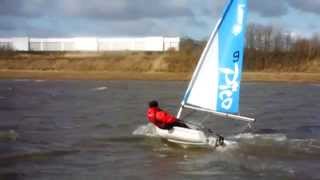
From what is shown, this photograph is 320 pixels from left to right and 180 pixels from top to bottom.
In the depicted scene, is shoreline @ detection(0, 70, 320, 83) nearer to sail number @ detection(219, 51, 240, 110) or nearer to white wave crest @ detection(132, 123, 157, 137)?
white wave crest @ detection(132, 123, 157, 137)

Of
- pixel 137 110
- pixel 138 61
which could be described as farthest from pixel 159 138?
pixel 138 61

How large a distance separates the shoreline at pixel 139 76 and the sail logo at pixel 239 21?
6642 cm

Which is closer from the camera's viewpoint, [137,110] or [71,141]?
[71,141]

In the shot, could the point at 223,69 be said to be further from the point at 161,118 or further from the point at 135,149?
the point at 135,149

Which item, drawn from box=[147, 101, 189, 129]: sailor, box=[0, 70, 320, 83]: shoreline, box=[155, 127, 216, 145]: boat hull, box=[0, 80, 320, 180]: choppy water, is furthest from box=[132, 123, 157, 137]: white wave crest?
box=[0, 70, 320, 83]: shoreline

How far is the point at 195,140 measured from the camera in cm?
2230

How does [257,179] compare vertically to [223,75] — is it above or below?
below

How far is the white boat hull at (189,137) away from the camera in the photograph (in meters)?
22.2

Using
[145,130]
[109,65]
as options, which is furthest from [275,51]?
[145,130]

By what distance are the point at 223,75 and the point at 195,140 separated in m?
2.23

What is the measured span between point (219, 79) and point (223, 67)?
42cm

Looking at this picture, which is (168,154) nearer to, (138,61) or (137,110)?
(137,110)

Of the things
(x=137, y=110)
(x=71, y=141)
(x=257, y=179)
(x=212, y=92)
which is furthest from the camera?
(x=137, y=110)

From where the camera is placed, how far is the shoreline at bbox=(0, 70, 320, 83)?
91688 mm
